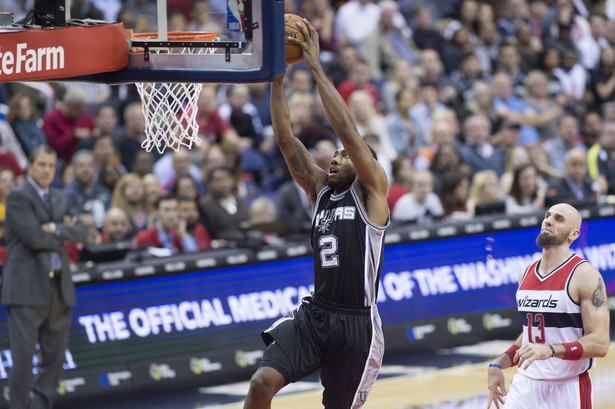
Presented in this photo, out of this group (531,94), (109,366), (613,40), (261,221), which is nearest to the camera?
(109,366)

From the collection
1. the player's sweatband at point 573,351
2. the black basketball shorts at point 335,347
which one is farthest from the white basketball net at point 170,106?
the player's sweatband at point 573,351

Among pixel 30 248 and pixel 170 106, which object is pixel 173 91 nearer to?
pixel 170 106

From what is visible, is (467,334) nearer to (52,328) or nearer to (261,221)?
(261,221)

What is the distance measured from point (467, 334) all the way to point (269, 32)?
20.7ft

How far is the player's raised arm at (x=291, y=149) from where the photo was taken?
6.88 m

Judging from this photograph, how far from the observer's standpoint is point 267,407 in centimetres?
646

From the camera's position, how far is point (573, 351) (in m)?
6.03

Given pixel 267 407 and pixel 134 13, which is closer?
pixel 267 407

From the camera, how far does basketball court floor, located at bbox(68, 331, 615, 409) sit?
940 cm

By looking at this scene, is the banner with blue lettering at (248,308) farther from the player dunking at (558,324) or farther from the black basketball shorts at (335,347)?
the player dunking at (558,324)

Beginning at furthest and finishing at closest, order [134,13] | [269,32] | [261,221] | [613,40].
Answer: [613,40] < [134,13] < [261,221] < [269,32]

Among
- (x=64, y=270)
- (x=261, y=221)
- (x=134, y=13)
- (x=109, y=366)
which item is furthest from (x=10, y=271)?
(x=134, y=13)

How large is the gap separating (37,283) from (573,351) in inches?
182

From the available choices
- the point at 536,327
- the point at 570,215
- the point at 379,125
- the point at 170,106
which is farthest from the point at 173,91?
the point at 379,125
